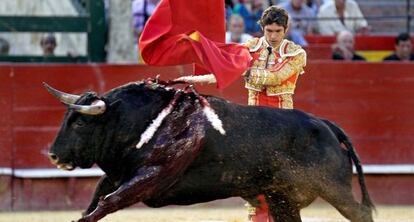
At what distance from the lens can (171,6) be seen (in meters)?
6.71

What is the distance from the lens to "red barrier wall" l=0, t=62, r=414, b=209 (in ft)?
31.8

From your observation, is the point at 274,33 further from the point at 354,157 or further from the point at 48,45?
the point at 48,45

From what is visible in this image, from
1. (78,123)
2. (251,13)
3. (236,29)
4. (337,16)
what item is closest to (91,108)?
(78,123)

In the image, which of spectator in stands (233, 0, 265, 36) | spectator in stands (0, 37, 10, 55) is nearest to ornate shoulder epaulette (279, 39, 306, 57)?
spectator in stands (233, 0, 265, 36)

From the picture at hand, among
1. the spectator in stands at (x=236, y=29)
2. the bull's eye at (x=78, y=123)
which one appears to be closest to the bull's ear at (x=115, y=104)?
the bull's eye at (x=78, y=123)

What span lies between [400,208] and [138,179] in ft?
14.4

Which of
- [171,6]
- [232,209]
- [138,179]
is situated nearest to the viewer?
[138,179]

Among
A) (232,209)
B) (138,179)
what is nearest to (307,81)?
(232,209)

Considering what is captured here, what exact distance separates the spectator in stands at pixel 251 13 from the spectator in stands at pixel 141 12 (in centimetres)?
88

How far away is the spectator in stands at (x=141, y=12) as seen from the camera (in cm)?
1134

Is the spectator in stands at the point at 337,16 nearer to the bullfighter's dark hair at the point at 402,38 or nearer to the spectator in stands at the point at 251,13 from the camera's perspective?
the spectator in stands at the point at 251,13

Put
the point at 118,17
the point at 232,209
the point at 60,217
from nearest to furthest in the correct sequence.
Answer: the point at 60,217 → the point at 232,209 → the point at 118,17

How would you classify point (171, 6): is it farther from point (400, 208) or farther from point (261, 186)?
point (400, 208)

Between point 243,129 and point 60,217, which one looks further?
point 60,217
